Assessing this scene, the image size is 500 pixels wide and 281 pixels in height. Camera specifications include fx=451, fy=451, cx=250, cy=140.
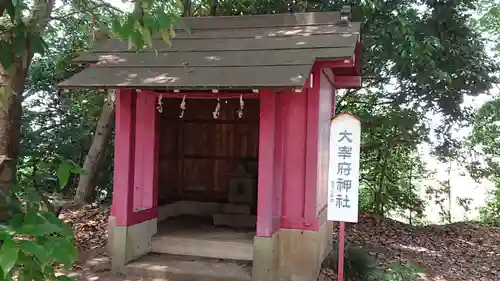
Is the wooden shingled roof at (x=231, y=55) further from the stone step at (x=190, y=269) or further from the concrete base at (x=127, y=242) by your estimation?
the stone step at (x=190, y=269)

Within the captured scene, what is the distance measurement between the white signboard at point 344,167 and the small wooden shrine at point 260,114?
67 centimetres

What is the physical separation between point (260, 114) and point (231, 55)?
95cm

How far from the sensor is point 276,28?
6.66 metres

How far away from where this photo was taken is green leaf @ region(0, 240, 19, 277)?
108 cm

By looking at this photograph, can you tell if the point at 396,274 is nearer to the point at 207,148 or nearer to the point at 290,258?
the point at 290,258

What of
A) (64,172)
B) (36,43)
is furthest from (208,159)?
(64,172)

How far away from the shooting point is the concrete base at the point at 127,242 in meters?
5.93

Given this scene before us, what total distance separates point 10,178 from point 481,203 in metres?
13.1

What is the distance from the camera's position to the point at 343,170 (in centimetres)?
463

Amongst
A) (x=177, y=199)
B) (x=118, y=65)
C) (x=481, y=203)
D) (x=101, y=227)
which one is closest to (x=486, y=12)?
(x=481, y=203)

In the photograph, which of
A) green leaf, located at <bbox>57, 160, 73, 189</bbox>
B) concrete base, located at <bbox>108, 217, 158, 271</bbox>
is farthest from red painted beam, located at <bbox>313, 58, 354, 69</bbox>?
green leaf, located at <bbox>57, 160, 73, 189</bbox>

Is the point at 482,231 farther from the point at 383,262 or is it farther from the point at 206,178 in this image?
the point at 206,178

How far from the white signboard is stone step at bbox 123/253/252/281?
1678 mm

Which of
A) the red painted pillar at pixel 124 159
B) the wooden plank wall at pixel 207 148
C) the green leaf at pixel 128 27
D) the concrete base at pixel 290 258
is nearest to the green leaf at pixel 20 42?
the green leaf at pixel 128 27
